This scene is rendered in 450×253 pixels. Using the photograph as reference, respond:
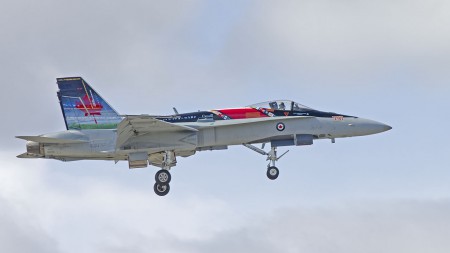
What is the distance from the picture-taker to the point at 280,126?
5241cm

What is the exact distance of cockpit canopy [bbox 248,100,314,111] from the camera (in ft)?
173

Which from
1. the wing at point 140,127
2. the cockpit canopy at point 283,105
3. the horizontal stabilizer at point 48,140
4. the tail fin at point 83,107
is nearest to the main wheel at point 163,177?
the wing at point 140,127

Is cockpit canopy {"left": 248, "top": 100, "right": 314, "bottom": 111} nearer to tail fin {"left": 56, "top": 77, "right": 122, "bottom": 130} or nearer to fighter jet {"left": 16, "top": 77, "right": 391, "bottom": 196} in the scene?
fighter jet {"left": 16, "top": 77, "right": 391, "bottom": 196}

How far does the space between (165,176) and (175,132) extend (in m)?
1.78

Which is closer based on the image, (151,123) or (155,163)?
(151,123)

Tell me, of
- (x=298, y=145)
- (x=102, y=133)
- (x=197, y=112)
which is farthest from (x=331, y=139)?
(x=102, y=133)

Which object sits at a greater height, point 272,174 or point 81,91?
point 81,91

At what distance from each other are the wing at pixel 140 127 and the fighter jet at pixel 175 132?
1.9 inches

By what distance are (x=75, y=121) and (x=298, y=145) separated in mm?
8856

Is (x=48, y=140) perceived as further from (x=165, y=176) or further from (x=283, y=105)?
(x=283, y=105)

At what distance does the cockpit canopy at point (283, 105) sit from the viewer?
173ft

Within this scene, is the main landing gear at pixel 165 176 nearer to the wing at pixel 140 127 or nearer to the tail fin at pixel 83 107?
the wing at pixel 140 127

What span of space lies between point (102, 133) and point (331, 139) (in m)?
9.20

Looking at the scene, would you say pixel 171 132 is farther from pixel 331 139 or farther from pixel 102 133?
pixel 331 139
